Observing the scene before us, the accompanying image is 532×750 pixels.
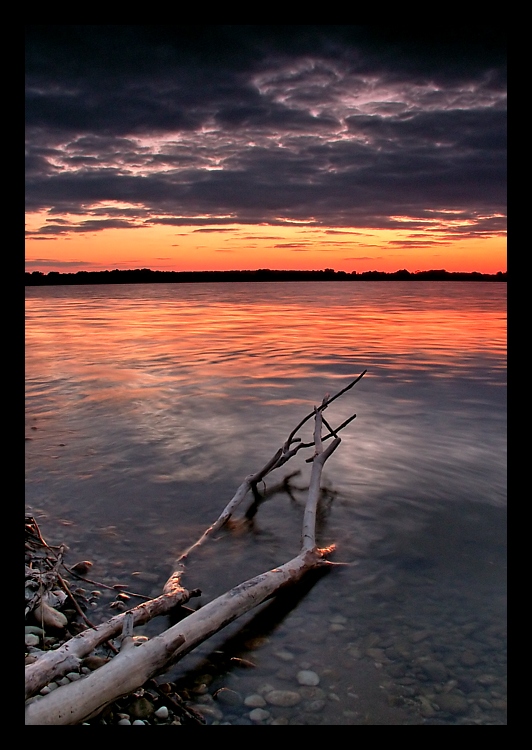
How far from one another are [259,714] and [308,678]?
43 cm

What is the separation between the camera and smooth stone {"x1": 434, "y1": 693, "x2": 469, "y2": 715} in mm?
3391

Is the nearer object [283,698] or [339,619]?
[283,698]

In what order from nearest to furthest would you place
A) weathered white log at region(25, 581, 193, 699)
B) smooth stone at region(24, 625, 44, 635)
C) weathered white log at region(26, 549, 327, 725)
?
weathered white log at region(26, 549, 327, 725)
weathered white log at region(25, 581, 193, 699)
smooth stone at region(24, 625, 44, 635)

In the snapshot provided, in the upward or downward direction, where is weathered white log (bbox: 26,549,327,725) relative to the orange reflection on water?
downward

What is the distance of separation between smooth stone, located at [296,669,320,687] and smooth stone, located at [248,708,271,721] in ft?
1.09

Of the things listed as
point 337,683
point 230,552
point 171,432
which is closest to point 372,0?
point 337,683

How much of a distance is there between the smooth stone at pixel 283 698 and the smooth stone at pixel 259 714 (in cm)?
8

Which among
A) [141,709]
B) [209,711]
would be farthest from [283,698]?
[141,709]

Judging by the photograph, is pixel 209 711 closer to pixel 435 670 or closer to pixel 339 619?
pixel 339 619

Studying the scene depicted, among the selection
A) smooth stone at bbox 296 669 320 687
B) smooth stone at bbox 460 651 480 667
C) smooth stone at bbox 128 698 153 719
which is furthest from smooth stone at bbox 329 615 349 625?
smooth stone at bbox 128 698 153 719

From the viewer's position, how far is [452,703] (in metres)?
3.44

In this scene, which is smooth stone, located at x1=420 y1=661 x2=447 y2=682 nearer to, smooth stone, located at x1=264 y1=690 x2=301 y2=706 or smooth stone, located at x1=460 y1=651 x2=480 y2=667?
smooth stone, located at x1=460 y1=651 x2=480 y2=667
